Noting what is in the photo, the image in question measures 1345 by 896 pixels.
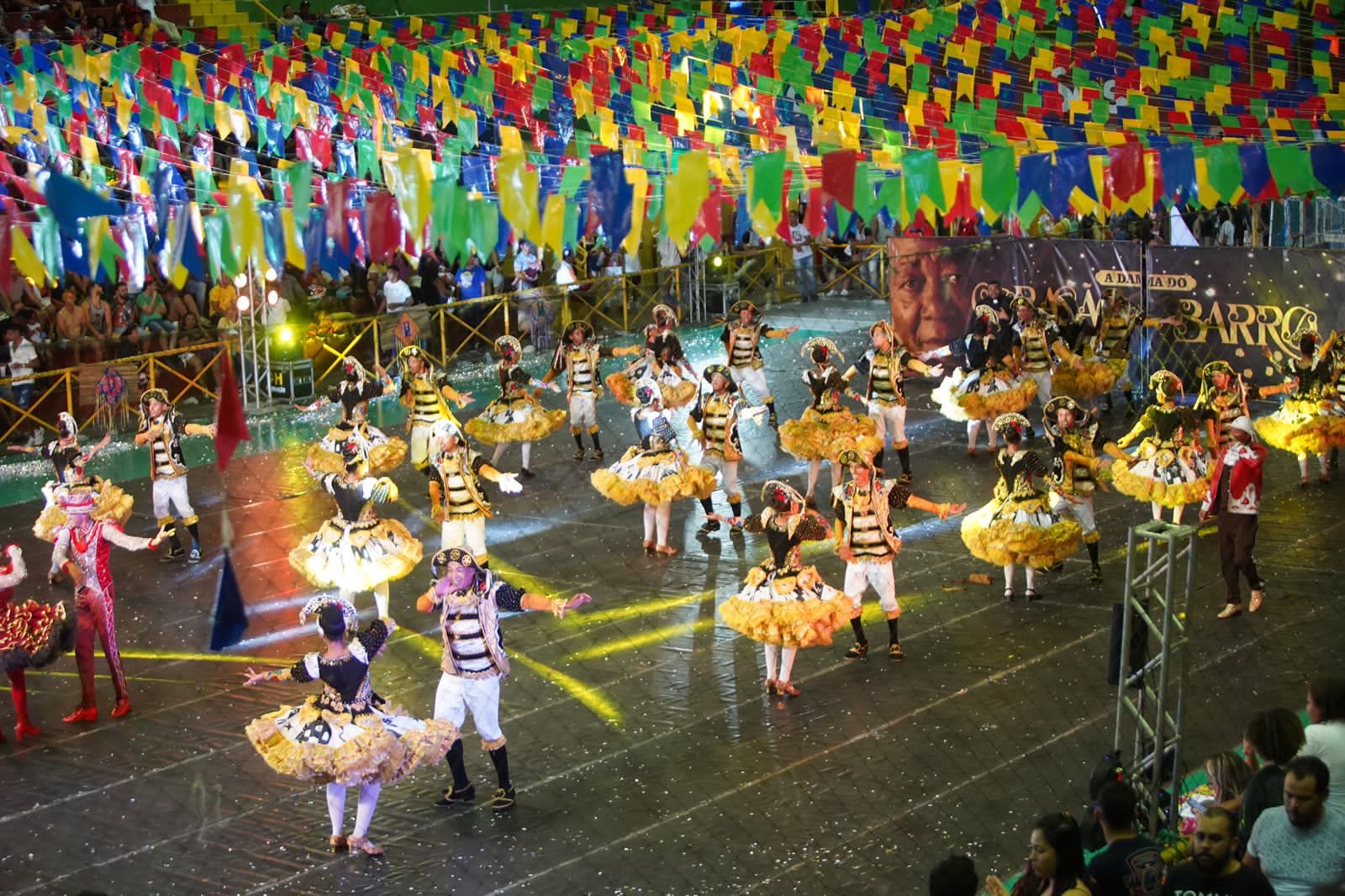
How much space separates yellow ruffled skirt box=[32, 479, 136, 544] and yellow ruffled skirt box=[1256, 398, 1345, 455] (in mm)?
11257

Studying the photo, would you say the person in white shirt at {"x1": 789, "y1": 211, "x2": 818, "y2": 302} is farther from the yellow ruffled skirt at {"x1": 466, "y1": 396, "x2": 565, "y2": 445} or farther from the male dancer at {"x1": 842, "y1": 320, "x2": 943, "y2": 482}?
the yellow ruffled skirt at {"x1": 466, "y1": 396, "x2": 565, "y2": 445}

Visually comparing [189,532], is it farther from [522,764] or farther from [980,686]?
[980,686]

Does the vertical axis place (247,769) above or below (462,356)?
below

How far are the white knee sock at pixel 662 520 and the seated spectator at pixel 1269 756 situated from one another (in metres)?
8.31

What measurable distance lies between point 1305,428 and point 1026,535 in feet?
16.1

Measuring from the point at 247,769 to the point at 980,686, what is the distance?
17.2ft

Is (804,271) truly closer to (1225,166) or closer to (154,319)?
(154,319)

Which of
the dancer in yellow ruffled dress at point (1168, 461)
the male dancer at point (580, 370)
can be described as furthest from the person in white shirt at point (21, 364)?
the dancer in yellow ruffled dress at point (1168, 461)

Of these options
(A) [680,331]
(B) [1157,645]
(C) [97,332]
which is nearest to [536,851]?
(B) [1157,645]

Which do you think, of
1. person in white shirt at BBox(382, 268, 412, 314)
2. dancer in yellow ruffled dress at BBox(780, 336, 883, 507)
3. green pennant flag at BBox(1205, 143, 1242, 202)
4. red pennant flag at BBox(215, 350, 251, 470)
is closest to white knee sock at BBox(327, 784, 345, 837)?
red pennant flag at BBox(215, 350, 251, 470)

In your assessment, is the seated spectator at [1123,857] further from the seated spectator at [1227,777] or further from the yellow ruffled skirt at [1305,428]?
the yellow ruffled skirt at [1305,428]

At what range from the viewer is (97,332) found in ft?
73.9

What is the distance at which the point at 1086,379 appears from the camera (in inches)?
824

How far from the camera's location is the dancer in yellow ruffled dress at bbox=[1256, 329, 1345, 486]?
17812 millimetres
